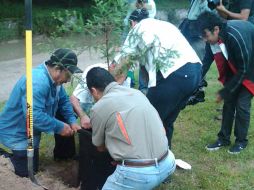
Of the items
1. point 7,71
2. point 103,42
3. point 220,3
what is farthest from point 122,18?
point 7,71

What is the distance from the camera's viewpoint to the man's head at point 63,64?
3.89 m

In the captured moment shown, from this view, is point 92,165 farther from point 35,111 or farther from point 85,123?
point 35,111

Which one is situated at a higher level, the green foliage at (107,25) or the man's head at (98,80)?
the green foliage at (107,25)

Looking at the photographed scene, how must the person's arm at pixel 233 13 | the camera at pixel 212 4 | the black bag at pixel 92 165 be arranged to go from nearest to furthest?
the black bag at pixel 92 165 → the person's arm at pixel 233 13 → the camera at pixel 212 4

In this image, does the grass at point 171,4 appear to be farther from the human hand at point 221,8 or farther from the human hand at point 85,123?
the human hand at point 85,123

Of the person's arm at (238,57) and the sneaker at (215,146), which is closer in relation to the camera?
the person's arm at (238,57)

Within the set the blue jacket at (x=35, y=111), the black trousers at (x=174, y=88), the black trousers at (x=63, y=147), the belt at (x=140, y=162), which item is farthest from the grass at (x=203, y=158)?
the belt at (x=140, y=162)

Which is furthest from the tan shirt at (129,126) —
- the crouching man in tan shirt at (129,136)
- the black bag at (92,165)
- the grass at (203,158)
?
the grass at (203,158)

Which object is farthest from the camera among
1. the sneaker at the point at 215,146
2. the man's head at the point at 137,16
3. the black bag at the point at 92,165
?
the sneaker at the point at 215,146

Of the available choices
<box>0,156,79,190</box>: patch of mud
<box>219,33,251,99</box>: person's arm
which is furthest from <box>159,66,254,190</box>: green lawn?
→ <box>0,156,79,190</box>: patch of mud

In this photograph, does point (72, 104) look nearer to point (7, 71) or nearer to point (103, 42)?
point (103, 42)

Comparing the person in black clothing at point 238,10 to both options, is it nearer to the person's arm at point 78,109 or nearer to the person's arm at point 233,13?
the person's arm at point 233,13

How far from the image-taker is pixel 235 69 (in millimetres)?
4648

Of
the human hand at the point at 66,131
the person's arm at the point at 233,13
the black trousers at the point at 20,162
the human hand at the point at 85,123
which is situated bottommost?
the black trousers at the point at 20,162
